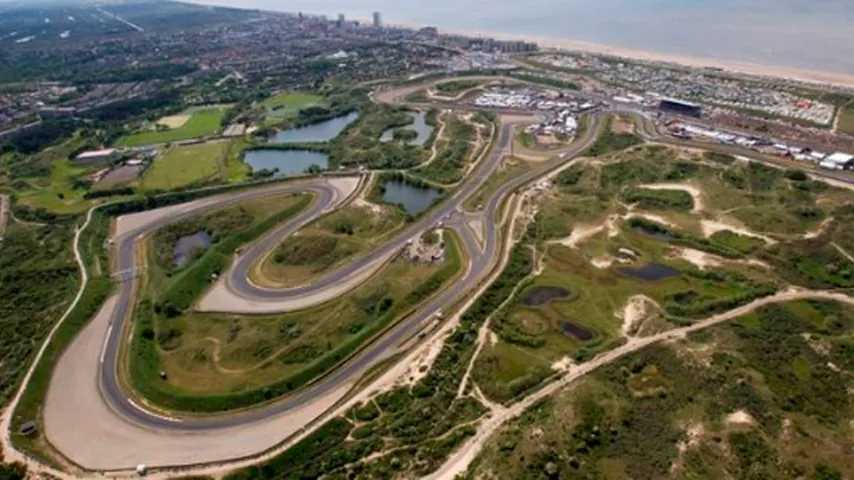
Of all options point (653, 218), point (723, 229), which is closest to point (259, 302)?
point (653, 218)

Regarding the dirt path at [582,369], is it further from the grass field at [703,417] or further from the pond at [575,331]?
the pond at [575,331]

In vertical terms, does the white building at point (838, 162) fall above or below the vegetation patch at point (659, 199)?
above

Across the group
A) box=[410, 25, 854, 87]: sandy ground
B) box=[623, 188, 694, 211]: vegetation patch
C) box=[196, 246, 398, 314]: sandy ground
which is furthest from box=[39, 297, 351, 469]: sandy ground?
box=[410, 25, 854, 87]: sandy ground

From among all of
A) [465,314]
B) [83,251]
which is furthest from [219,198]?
[465,314]

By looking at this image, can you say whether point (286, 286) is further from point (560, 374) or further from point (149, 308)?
point (560, 374)

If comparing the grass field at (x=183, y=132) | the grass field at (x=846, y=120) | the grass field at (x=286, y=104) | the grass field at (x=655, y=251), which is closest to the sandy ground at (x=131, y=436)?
the grass field at (x=655, y=251)

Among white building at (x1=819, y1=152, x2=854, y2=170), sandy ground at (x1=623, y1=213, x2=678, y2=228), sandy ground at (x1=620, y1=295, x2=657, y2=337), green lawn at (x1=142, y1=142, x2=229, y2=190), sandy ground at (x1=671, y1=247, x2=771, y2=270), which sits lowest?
green lawn at (x1=142, y1=142, x2=229, y2=190)

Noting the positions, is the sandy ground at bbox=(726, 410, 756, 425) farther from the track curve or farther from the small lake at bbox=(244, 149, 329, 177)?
the small lake at bbox=(244, 149, 329, 177)
